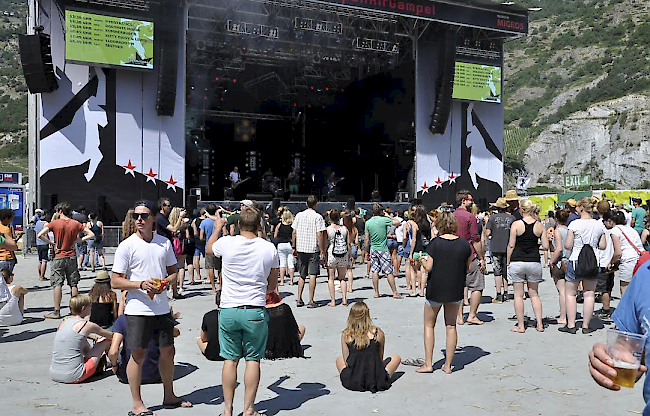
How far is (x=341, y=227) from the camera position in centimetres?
963

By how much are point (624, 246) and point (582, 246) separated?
74 centimetres

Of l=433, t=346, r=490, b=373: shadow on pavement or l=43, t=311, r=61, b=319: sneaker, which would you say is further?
l=43, t=311, r=61, b=319: sneaker

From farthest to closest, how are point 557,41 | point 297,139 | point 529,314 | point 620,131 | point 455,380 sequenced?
point 557,41 < point 620,131 < point 297,139 < point 529,314 < point 455,380

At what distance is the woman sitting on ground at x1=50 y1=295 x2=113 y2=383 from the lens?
5477mm

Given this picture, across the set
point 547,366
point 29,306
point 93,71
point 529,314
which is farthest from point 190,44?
point 547,366

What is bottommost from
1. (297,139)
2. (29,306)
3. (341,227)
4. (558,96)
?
(29,306)

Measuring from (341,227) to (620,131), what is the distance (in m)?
45.2

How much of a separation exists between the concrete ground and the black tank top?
0.92 meters

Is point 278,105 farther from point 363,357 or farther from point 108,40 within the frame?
point 363,357

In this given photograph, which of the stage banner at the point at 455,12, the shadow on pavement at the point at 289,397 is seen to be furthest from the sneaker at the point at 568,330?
the stage banner at the point at 455,12

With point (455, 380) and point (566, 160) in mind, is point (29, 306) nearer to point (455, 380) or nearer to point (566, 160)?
point (455, 380)

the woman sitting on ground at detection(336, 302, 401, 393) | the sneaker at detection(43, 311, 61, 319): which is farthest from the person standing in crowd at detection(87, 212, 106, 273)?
the woman sitting on ground at detection(336, 302, 401, 393)

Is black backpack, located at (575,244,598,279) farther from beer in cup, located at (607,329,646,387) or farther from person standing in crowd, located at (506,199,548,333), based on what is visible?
beer in cup, located at (607,329,646,387)

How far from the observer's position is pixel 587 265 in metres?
7.35
